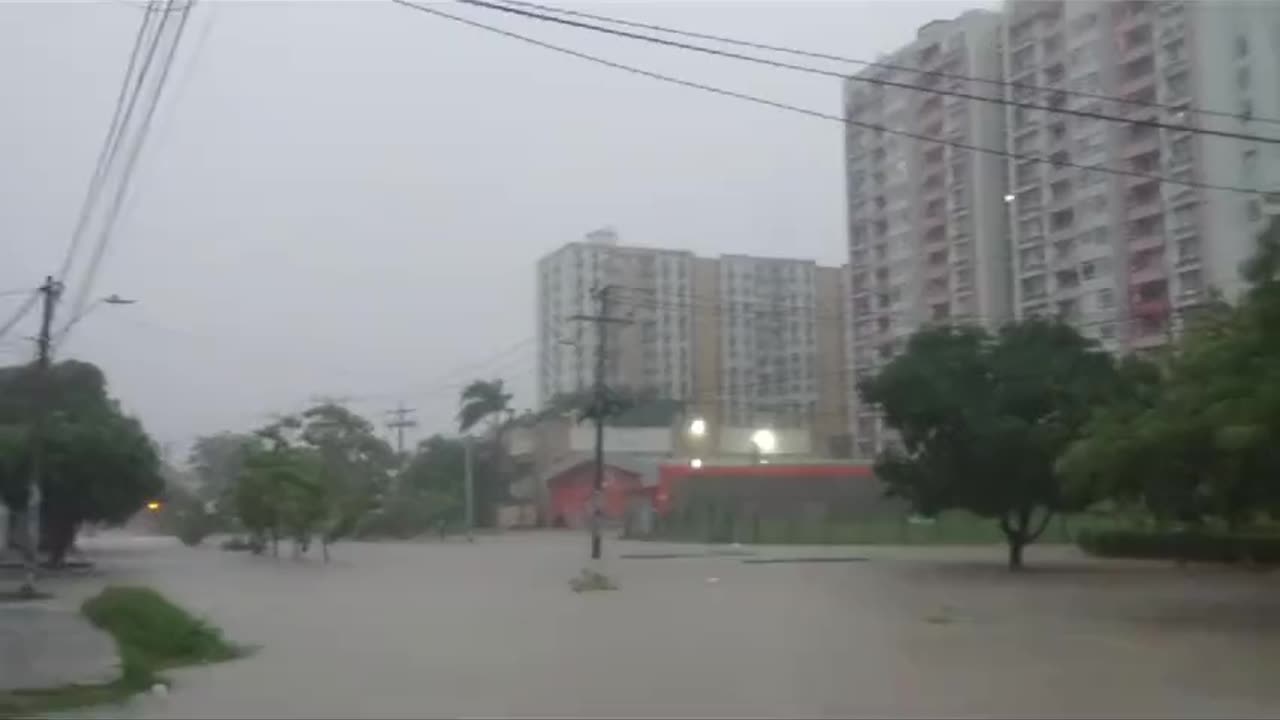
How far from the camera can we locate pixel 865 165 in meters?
36.4

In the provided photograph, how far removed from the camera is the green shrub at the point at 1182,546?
112ft

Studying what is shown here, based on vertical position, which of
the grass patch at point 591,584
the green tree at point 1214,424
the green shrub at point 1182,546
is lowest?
the grass patch at point 591,584

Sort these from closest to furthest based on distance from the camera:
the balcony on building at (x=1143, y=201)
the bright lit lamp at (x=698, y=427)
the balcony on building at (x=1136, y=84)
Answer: the balcony on building at (x=1136, y=84)
the balcony on building at (x=1143, y=201)
the bright lit lamp at (x=698, y=427)

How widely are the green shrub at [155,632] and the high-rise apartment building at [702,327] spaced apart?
1078 inches

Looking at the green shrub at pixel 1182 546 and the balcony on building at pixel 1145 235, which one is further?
the green shrub at pixel 1182 546

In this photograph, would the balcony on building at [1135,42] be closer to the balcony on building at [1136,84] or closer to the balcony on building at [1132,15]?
the balcony on building at [1132,15]

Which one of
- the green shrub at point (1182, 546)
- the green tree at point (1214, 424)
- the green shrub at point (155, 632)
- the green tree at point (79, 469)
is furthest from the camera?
the green tree at point (79, 469)

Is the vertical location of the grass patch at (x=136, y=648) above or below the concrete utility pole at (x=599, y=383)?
below

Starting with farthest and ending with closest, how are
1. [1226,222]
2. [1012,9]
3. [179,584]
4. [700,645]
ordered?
[179,584]
[1012,9]
[1226,222]
[700,645]

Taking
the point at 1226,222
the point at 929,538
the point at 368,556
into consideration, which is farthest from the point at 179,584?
the point at 929,538

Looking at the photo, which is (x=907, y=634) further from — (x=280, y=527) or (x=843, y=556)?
(x=280, y=527)

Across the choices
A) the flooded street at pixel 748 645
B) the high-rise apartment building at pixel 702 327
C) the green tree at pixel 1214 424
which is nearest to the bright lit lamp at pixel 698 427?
the high-rise apartment building at pixel 702 327

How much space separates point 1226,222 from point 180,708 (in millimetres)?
18032

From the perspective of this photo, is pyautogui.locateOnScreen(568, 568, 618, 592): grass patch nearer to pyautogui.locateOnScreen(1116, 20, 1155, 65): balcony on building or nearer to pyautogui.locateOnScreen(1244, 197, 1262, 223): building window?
pyautogui.locateOnScreen(1244, 197, 1262, 223): building window
